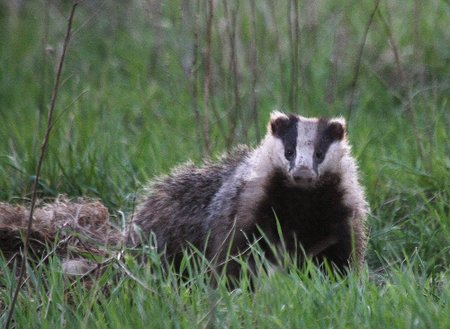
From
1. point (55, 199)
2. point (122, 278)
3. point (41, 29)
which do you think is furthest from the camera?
point (41, 29)

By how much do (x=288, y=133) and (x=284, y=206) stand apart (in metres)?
0.36

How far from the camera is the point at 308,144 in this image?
218 inches

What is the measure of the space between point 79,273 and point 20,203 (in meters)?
1.58

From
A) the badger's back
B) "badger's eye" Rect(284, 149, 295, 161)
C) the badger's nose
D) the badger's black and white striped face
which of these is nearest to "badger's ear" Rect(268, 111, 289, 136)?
the badger's black and white striped face

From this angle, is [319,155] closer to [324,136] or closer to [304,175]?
[324,136]

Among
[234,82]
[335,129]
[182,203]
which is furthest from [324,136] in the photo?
[234,82]

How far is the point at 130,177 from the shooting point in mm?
6602

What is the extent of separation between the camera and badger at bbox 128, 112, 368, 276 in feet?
17.7

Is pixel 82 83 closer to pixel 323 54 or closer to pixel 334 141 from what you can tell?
pixel 323 54

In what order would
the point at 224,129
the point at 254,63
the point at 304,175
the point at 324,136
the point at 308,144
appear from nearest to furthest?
the point at 304,175, the point at 308,144, the point at 324,136, the point at 254,63, the point at 224,129

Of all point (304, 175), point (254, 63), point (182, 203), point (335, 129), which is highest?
point (254, 63)

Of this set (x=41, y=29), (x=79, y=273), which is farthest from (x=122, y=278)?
(x=41, y=29)

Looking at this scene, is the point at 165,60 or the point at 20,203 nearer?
the point at 20,203

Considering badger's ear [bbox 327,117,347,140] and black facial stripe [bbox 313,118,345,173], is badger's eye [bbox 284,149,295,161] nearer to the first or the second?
black facial stripe [bbox 313,118,345,173]
